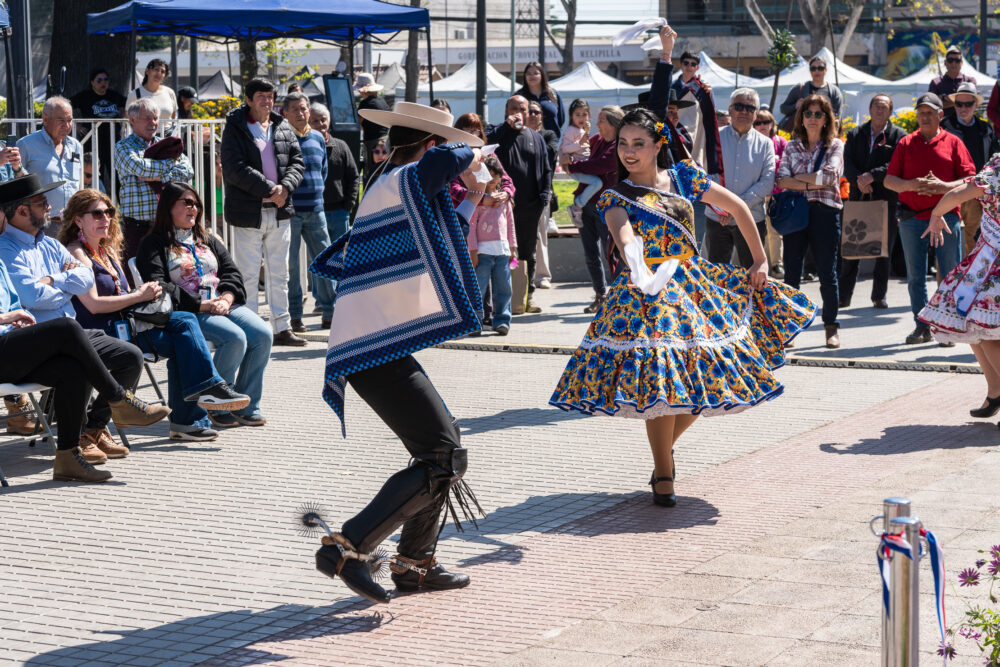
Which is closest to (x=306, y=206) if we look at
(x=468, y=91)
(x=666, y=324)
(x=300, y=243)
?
(x=300, y=243)

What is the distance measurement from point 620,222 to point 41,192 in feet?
11.0

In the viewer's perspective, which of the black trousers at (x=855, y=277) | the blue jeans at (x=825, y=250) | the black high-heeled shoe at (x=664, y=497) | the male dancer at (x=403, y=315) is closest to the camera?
the male dancer at (x=403, y=315)

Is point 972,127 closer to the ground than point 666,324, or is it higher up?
higher up

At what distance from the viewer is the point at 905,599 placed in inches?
121

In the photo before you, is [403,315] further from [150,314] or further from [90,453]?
[150,314]

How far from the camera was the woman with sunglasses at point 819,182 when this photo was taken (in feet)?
36.4

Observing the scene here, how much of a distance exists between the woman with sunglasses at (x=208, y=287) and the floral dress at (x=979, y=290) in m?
4.20

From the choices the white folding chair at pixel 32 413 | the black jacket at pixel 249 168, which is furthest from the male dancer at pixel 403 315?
the black jacket at pixel 249 168

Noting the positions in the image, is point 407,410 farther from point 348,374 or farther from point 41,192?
point 41,192

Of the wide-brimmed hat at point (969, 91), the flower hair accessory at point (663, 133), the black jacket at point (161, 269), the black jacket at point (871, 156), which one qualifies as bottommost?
the black jacket at point (161, 269)

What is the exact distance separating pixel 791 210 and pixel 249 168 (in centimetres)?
444

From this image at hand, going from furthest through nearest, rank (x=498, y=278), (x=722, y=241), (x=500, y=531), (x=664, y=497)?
(x=498, y=278), (x=722, y=241), (x=664, y=497), (x=500, y=531)

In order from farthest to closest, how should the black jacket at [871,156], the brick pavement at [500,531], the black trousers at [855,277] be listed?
the black jacket at [871,156] → the black trousers at [855,277] → the brick pavement at [500,531]

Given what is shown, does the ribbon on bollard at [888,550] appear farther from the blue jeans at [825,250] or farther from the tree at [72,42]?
the tree at [72,42]
